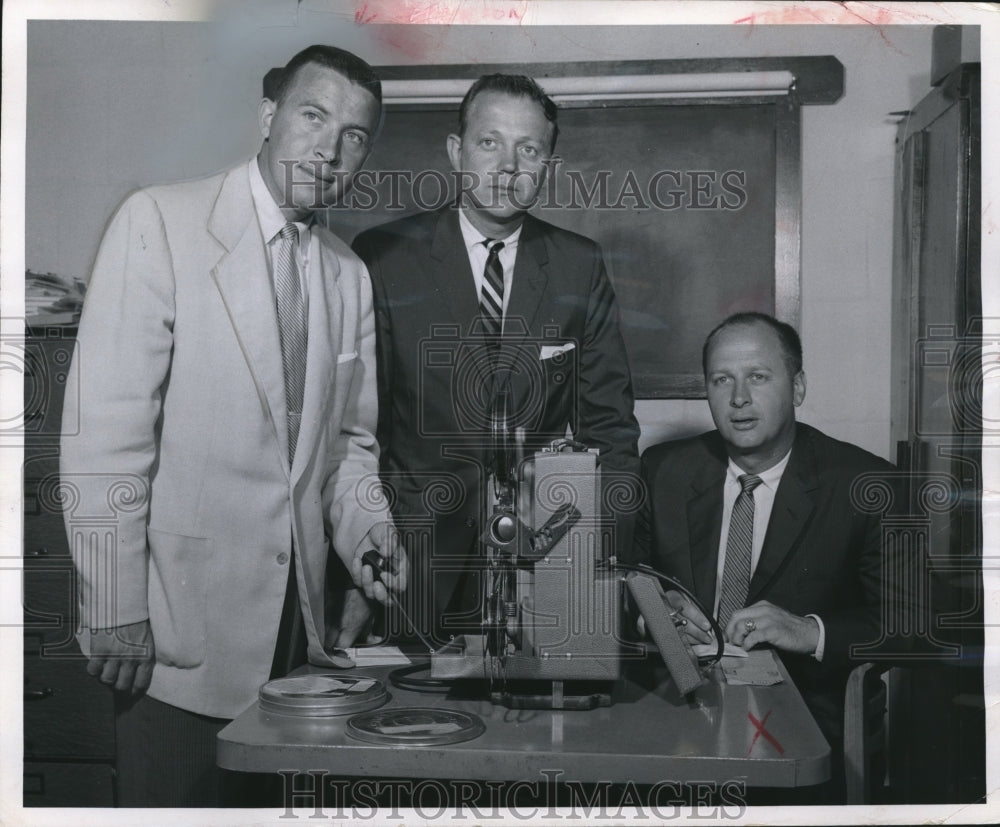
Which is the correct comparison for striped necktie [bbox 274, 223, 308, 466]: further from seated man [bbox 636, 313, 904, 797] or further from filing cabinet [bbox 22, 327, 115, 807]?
seated man [bbox 636, 313, 904, 797]

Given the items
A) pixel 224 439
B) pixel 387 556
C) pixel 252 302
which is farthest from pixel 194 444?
pixel 387 556

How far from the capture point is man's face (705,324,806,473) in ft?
8.80

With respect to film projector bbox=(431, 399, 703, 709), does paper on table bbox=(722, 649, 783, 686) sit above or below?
below

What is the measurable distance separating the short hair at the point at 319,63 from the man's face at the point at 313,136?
12 millimetres

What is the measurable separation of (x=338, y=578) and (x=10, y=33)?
1522 millimetres

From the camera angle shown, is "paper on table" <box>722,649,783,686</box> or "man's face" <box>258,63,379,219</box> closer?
"paper on table" <box>722,649,783,686</box>

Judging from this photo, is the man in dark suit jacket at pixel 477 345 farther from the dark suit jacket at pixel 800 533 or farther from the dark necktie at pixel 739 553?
the dark necktie at pixel 739 553

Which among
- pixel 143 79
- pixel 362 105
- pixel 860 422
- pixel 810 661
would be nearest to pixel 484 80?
pixel 362 105

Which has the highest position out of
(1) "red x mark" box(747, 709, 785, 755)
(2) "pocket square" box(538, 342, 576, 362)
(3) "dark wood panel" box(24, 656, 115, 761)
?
(2) "pocket square" box(538, 342, 576, 362)

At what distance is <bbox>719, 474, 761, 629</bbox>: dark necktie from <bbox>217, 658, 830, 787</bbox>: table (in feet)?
1.94

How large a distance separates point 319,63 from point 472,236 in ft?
1.78

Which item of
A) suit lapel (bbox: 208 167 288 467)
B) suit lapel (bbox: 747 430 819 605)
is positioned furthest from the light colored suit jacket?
suit lapel (bbox: 747 430 819 605)

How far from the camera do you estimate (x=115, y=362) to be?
101 inches

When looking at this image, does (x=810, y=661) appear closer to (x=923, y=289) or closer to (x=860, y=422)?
(x=860, y=422)
